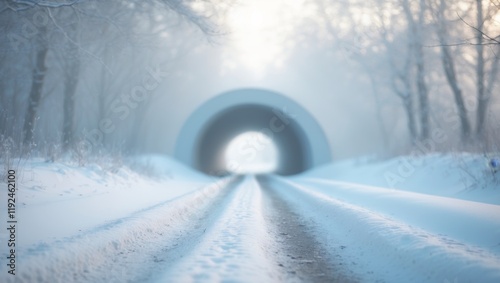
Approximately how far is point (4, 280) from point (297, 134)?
1691 cm

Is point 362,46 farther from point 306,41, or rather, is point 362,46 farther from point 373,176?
point 373,176

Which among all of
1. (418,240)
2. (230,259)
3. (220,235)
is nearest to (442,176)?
(418,240)

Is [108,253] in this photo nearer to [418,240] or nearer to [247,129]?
[418,240]

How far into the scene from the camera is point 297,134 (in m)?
18.3

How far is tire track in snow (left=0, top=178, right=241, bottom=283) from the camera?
245 centimetres

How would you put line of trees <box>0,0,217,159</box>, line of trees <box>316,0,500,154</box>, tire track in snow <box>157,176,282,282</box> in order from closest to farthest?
1. tire track in snow <box>157,176,282,282</box>
2. line of trees <box>0,0,217,159</box>
3. line of trees <box>316,0,500,154</box>

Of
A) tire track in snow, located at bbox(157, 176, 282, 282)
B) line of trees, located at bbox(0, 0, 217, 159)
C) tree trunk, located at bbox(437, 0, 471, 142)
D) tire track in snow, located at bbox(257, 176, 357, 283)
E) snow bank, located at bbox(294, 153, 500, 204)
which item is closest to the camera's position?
tire track in snow, located at bbox(157, 176, 282, 282)

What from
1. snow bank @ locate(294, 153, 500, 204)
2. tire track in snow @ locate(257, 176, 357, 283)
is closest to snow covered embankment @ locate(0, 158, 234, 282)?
tire track in snow @ locate(257, 176, 357, 283)

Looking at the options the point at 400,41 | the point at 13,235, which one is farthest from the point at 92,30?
the point at 400,41

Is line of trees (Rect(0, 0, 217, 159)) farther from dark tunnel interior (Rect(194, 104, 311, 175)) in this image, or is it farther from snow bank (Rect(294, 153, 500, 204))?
snow bank (Rect(294, 153, 500, 204))

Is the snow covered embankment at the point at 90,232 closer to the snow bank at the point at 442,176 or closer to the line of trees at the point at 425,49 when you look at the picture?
the snow bank at the point at 442,176

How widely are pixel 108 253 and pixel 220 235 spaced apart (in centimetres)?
126

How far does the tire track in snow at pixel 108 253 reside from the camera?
245 centimetres

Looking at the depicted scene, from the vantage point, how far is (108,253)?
304 centimetres
